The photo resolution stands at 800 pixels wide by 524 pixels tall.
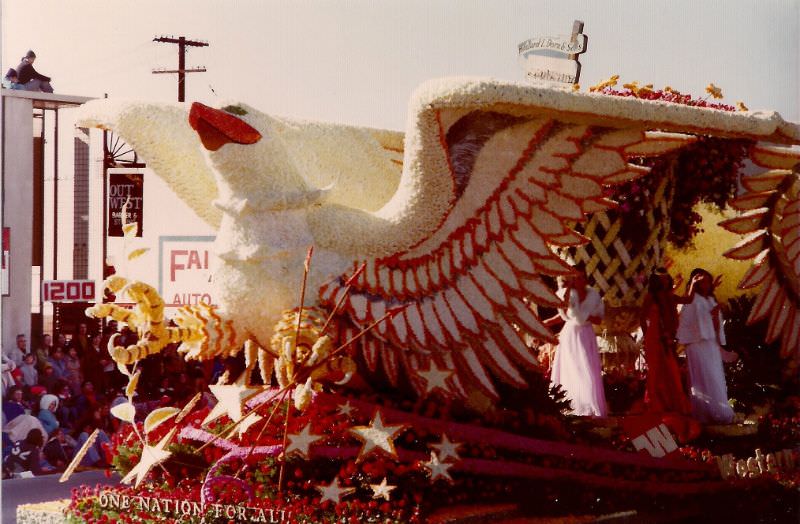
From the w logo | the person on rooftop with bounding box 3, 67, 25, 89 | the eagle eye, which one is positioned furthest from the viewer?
the person on rooftop with bounding box 3, 67, 25, 89

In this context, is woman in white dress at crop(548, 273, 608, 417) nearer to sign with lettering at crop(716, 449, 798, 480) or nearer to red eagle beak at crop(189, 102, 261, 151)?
sign with lettering at crop(716, 449, 798, 480)

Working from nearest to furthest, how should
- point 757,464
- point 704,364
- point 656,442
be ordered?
point 656,442 < point 757,464 < point 704,364

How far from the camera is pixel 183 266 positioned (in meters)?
11.6

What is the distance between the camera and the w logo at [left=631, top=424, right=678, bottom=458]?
6.58m

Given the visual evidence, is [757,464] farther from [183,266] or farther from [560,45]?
[183,266]

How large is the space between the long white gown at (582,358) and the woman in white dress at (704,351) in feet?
2.26

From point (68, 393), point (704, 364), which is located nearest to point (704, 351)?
point (704, 364)

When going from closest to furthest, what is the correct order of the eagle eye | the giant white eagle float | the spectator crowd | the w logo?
the giant white eagle float → the eagle eye → the w logo → the spectator crowd

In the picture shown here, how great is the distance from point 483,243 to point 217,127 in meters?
1.59

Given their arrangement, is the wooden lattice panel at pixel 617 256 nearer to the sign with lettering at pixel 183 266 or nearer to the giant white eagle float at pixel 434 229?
the giant white eagle float at pixel 434 229

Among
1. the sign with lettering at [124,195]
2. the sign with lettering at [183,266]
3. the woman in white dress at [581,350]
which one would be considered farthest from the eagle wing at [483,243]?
the sign with lettering at [124,195]

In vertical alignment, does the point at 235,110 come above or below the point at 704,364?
above

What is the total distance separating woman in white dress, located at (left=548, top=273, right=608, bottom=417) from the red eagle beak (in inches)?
118

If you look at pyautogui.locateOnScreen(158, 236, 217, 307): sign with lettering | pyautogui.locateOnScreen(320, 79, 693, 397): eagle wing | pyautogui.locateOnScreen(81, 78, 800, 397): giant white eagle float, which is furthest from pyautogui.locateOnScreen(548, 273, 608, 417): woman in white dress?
pyautogui.locateOnScreen(158, 236, 217, 307): sign with lettering
